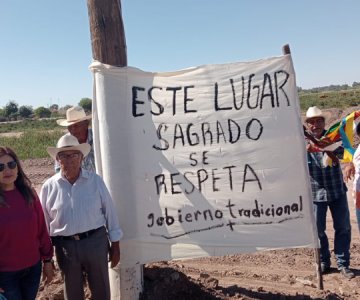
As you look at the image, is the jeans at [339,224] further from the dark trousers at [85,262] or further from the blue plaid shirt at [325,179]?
the dark trousers at [85,262]

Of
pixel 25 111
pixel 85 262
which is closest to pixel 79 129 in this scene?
pixel 85 262

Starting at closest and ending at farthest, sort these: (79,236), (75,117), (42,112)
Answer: (79,236), (75,117), (42,112)

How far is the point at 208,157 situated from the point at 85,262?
1.29 meters

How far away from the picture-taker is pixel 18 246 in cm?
275

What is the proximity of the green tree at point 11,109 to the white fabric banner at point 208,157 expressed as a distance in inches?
4214

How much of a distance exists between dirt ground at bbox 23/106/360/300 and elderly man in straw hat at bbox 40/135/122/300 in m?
0.81

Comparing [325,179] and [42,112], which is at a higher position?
[42,112]

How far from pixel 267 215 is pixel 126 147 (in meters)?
1.34

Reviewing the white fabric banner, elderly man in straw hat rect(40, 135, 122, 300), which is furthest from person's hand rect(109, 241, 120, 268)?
the white fabric banner

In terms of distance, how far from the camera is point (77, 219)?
9.59 ft

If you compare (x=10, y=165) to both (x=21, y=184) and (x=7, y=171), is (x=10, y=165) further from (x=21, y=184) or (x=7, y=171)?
(x=21, y=184)

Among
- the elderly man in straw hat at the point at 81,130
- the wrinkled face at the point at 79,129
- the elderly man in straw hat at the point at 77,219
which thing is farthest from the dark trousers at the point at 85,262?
the wrinkled face at the point at 79,129

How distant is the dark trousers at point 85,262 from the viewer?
2.97 meters

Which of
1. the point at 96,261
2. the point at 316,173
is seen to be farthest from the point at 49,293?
the point at 316,173
